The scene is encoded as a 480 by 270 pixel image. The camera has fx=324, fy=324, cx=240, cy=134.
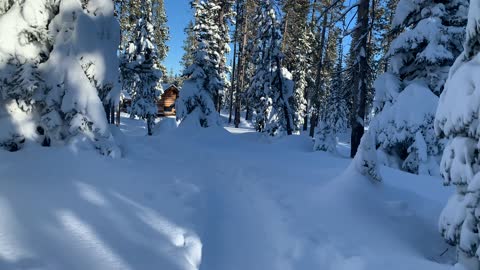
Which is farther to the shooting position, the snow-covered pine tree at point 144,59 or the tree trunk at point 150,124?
the tree trunk at point 150,124

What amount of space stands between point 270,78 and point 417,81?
1235 centimetres

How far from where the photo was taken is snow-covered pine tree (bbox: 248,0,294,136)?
21.8m

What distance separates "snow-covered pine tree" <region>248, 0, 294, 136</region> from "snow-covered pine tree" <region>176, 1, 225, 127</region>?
3.07 meters

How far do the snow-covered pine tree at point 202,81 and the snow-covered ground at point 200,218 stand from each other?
15168mm

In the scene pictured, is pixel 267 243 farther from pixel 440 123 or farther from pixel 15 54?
pixel 15 54

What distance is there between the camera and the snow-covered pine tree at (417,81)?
1037 centimetres

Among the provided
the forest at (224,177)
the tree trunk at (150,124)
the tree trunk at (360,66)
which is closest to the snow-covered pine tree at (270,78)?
the tree trunk at (150,124)

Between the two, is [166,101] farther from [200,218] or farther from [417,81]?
[200,218]

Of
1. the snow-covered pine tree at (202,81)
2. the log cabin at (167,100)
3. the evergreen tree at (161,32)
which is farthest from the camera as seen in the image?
the log cabin at (167,100)

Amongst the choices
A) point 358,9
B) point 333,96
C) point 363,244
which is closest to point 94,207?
point 363,244

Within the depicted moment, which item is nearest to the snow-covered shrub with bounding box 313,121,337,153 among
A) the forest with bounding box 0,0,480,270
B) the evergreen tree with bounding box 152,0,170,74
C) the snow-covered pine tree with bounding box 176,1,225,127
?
the forest with bounding box 0,0,480,270

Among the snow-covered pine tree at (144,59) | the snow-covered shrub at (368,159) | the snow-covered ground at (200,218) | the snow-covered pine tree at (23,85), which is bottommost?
the snow-covered ground at (200,218)

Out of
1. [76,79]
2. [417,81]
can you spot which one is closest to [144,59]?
[76,79]

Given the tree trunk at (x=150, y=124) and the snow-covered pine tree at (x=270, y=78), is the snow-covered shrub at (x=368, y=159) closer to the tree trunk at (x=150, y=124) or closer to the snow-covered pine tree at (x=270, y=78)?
the snow-covered pine tree at (x=270, y=78)
